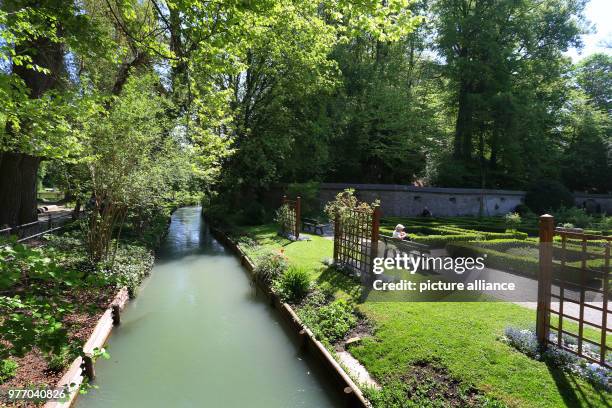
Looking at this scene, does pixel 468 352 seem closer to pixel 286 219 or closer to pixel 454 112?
pixel 286 219

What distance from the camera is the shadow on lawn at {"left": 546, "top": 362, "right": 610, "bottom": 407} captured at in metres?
3.75

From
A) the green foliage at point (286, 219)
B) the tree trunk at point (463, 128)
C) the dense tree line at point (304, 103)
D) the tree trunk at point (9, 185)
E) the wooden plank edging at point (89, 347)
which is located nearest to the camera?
the wooden plank edging at point (89, 347)

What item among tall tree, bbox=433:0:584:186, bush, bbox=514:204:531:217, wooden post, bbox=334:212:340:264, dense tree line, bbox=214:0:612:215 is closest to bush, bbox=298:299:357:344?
wooden post, bbox=334:212:340:264

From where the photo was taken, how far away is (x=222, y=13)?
5.74m

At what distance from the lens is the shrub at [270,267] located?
9.30 meters

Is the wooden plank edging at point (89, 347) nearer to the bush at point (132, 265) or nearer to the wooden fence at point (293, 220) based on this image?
the bush at point (132, 265)

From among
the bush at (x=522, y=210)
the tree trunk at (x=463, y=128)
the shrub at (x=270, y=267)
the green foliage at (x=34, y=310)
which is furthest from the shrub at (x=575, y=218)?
the green foliage at (x=34, y=310)

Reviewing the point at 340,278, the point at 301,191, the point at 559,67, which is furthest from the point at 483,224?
the point at 559,67

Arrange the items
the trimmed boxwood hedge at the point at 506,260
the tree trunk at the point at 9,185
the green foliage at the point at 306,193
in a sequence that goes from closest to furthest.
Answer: the trimmed boxwood hedge at the point at 506,260 → the tree trunk at the point at 9,185 → the green foliage at the point at 306,193

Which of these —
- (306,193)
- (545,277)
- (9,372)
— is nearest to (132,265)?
(9,372)

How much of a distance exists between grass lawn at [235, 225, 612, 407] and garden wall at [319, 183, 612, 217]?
15537mm

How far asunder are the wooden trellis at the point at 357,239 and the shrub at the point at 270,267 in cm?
142

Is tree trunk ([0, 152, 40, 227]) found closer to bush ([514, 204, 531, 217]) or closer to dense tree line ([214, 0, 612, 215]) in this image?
dense tree line ([214, 0, 612, 215])

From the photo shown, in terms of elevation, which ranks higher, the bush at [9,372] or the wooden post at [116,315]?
the bush at [9,372]
